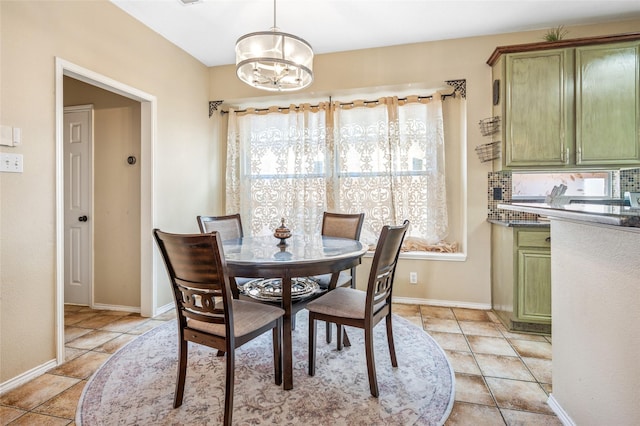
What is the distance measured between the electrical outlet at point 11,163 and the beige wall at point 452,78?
2.66 meters

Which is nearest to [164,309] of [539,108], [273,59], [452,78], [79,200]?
[79,200]

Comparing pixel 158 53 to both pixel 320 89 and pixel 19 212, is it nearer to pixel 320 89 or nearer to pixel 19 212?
pixel 320 89

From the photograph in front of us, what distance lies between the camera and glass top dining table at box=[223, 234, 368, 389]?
1.79 metres

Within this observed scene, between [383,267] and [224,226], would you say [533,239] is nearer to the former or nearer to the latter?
[383,267]

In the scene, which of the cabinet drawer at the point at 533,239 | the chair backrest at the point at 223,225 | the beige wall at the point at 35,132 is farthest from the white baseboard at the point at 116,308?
the cabinet drawer at the point at 533,239

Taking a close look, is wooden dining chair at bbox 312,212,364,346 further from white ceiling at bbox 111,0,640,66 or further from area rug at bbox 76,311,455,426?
white ceiling at bbox 111,0,640,66

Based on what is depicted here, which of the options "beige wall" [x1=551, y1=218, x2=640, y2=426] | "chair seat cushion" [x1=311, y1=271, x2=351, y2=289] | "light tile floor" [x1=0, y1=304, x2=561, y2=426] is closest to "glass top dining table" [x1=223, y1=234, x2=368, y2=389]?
"chair seat cushion" [x1=311, y1=271, x2=351, y2=289]

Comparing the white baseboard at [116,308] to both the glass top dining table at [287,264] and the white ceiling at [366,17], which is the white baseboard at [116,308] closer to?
the glass top dining table at [287,264]

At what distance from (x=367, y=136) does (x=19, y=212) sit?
3.04m

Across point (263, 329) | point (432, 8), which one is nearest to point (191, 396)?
point (263, 329)

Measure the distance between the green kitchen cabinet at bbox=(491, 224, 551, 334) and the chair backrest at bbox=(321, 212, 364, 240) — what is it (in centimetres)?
130

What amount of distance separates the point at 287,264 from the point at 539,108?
2629 millimetres

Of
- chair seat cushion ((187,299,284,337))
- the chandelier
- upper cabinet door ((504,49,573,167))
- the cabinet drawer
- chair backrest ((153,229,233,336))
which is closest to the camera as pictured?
chair backrest ((153,229,233,336))

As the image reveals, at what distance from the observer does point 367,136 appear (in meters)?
3.60
